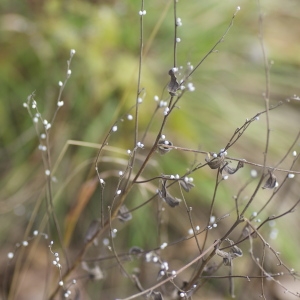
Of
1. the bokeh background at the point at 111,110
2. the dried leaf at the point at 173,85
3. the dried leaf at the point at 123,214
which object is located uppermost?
the bokeh background at the point at 111,110

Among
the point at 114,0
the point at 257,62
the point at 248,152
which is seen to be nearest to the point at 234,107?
the point at 248,152

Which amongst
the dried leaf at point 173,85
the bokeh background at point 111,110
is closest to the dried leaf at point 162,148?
the dried leaf at point 173,85

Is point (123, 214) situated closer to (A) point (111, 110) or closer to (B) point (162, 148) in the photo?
(B) point (162, 148)

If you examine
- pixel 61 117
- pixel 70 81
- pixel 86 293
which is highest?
pixel 70 81

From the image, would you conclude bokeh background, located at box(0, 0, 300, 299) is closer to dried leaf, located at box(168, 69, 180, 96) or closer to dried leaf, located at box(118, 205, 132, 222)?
dried leaf, located at box(118, 205, 132, 222)

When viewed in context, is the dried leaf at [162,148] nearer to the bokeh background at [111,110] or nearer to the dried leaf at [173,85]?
the dried leaf at [173,85]

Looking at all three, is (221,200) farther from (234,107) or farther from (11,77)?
(11,77)

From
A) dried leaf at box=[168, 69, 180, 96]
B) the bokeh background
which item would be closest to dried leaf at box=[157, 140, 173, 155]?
dried leaf at box=[168, 69, 180, 96]

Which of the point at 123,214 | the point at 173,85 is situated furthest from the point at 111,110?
the point at 173,85
